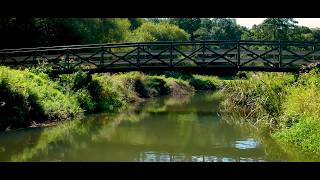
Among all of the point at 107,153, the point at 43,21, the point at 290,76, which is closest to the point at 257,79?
the point at 290,76

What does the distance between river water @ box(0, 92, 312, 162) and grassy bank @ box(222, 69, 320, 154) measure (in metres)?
0.52

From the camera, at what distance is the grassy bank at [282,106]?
13.1 metres

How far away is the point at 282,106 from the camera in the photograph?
53.4ft

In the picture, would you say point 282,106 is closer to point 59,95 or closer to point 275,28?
point 59,95

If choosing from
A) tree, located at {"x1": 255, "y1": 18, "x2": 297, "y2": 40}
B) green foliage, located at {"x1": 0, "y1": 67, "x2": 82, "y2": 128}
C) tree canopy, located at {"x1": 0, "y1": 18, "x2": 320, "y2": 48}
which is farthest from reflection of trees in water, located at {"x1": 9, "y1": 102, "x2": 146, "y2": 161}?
tree, located at {"x1": 255, "y1": 18, "x2": 297, "y2": 40}

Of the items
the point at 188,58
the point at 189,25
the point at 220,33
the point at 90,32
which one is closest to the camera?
the point at 188,58

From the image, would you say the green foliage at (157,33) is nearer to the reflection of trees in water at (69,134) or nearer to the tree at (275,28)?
the tree at (275,28)

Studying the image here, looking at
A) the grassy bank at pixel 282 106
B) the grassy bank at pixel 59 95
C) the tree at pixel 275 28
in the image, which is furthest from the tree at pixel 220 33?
the grassy bank at pixel 282 106

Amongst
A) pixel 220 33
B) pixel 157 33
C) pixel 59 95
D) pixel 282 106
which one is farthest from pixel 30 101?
pixel 220 33

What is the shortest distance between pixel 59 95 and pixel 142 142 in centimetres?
703

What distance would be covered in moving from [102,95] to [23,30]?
1286cm

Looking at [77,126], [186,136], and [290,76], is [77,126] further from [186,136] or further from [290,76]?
[290,76]

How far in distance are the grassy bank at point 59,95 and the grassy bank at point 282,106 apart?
6.21 m
